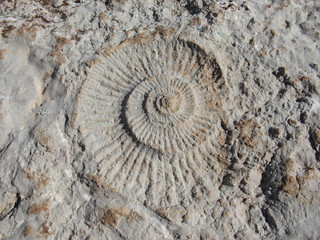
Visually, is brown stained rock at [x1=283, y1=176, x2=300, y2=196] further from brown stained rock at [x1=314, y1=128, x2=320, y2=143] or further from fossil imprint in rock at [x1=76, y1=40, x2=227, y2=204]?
fossil imprint in rock at [x1=76, y1=40, x2=227, y2=204]

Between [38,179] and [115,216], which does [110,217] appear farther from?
[38,179]

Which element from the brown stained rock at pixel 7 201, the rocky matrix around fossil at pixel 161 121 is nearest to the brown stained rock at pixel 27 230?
the rocky matrix around fossil at pixel 161 121

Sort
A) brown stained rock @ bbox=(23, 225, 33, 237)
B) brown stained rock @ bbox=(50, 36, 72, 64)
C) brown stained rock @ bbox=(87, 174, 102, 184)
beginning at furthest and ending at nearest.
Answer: brown stained rock @ bbox=(50, 36, 72, 64), brown stained rock @ bbox=(87, 174, 102, 184), brown stained rock @ bbox=(23, 225, 33, 237)

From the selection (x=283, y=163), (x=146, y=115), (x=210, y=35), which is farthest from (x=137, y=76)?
(x=283, y=163)

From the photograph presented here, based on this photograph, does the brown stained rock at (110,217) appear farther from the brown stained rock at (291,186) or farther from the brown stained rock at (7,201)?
the brown stained rock at (291,186)

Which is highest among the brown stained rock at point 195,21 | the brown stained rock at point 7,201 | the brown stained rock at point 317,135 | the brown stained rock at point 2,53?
the brown stained rock at point 195,21

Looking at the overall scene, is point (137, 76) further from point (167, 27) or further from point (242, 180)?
point (242, 180)

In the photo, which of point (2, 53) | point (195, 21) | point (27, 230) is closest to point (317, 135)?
point (195, 21)

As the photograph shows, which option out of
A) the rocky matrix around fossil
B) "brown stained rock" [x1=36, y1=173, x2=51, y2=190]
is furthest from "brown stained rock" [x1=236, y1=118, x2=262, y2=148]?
"brown stained rock" [x1=36, y1=173, x2=51, y2=190]
